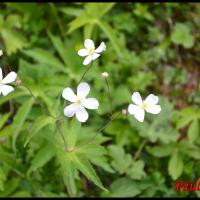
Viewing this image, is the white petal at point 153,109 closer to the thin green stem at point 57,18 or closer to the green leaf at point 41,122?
the green leaf at point 41,122

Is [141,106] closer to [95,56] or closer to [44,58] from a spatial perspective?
[95,56]

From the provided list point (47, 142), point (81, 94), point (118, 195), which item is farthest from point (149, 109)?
point (118, 195)

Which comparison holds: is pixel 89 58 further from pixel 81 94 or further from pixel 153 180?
pixel 153 180

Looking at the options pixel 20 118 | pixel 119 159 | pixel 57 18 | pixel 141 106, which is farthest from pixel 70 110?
pixel 57 18

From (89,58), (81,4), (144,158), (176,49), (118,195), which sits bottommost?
(118,195)

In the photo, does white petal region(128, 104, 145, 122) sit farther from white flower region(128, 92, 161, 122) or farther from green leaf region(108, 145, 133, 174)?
green leaf region(108, 145, 133, 174)

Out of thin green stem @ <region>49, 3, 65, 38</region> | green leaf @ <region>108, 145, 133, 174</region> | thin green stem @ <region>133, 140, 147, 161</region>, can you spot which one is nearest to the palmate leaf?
green leaf @ <region>108, 145, 133, 174</region>
